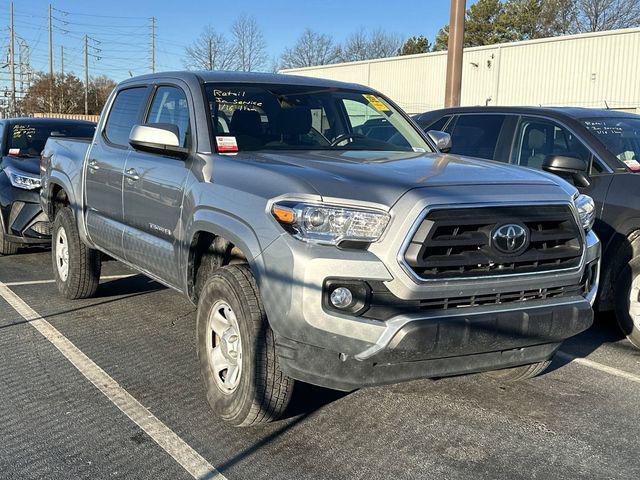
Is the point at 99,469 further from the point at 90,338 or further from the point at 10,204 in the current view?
the point at 10,204

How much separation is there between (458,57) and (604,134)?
23.5 ft

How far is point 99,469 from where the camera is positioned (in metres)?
3.30

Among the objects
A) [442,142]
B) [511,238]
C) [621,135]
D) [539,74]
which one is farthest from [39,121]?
[539,74]

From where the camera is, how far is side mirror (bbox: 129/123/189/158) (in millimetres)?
4246

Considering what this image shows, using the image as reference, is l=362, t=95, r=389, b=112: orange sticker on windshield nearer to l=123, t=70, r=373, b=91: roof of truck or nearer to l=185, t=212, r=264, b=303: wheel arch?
l=123, t=70, r=373, b=91: roof of truck

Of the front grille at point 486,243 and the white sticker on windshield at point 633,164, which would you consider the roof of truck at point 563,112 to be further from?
the front grille at point 486,243

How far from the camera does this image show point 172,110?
491 cm

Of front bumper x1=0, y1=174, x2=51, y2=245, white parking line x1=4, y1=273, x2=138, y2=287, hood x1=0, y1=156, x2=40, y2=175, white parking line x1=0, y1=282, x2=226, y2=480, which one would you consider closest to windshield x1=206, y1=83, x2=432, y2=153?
white parking line x1=0, y1=282, x2=226, y2=480

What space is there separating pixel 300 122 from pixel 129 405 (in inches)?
84.5

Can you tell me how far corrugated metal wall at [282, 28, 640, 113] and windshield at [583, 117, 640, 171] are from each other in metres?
20.4

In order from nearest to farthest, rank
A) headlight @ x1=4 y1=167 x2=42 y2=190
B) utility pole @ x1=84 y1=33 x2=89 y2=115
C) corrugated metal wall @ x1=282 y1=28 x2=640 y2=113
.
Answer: headlight @ x1=4 y1=167 x2=42 y2=190
corrugated metal wall @ x1=282 y1=28 x2=640 y2=113
utility pole @ x1=84 y1=33 x2=89 y2=115

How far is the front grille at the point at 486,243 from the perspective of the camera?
10.4ft

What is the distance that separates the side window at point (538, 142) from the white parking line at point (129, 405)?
392 cm

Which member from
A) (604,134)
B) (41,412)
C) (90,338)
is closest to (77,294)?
(90,338)
